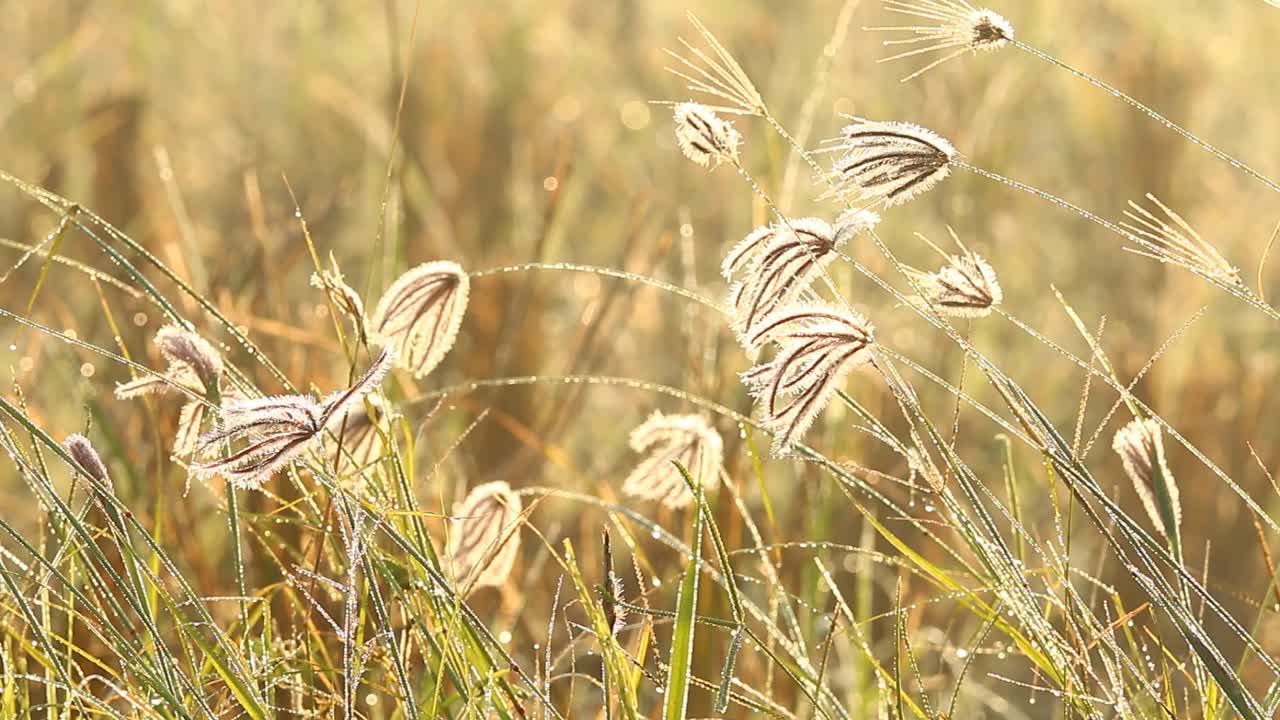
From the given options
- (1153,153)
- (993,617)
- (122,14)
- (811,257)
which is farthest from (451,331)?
(122,14)

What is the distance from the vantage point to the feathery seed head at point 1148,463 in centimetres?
110

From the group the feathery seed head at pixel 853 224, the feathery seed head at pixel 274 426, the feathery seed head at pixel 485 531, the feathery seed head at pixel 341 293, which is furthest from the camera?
the feathery seed head at pixel 485 531

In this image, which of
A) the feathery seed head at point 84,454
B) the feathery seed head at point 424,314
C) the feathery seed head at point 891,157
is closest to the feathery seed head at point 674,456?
the feathery seed head at point 424,314

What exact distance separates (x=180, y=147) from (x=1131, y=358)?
2.42m

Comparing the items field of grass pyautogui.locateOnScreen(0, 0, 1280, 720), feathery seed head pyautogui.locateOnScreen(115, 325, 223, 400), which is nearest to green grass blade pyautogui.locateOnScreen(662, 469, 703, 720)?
field of grass pyautogui.locateOnScreen(0, 0, 1280, 720)

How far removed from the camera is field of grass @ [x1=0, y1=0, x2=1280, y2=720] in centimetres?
104

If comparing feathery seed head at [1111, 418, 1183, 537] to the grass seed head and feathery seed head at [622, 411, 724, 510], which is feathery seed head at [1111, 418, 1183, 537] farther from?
feathery seed head at [622, 411, 724, 510]

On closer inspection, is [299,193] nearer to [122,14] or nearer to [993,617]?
[122,14]

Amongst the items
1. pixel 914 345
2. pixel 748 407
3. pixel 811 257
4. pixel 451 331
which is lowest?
pixel 914 345

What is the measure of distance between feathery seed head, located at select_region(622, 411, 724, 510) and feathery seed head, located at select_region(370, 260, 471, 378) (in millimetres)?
176

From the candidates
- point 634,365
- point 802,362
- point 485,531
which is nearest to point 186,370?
point 485,531

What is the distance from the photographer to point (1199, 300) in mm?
2959

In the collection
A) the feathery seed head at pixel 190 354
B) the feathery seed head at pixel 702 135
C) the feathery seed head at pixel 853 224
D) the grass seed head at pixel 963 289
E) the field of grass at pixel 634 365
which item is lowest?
the field of grass at pixel 634 365

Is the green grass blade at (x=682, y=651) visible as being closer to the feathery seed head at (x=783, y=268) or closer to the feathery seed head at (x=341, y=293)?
the feathery seed head at (x=783, y=268)
